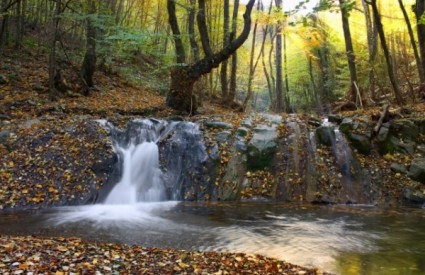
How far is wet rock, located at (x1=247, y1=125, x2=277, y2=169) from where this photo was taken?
399 inches

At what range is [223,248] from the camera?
18.7 ft

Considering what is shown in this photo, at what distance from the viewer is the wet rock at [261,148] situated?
1014 cm

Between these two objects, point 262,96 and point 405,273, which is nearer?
point 405,273

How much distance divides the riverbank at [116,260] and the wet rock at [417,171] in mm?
6063

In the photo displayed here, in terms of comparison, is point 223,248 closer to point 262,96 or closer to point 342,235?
point 342,235

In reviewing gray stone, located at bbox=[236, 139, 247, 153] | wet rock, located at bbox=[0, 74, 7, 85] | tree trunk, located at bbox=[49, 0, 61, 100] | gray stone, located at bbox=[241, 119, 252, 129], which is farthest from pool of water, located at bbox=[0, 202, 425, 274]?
wet rock, located at bbox=[0, 74, 7, 85]

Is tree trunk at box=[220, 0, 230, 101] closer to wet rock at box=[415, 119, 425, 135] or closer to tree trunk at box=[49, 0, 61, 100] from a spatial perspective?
tree trunk at box=[49, 0, 61, 100]

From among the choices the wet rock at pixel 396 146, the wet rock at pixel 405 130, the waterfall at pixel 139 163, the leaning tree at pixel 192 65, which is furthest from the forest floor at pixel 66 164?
the wet rock at pixel 405 130

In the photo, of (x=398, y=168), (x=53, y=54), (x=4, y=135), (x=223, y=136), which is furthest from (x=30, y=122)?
(x=398, y=168)

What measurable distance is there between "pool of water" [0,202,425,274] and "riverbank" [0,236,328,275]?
54cm

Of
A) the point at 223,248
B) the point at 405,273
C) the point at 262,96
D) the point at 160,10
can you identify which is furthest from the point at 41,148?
the point at 262,96

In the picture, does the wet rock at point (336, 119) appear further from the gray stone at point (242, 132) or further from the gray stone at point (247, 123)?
the gray stone at point (242, 132)

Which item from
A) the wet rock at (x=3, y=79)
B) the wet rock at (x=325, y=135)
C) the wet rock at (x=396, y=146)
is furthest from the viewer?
the wet rock at (x=3, y=79)

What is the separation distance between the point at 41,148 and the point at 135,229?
13.6ft
